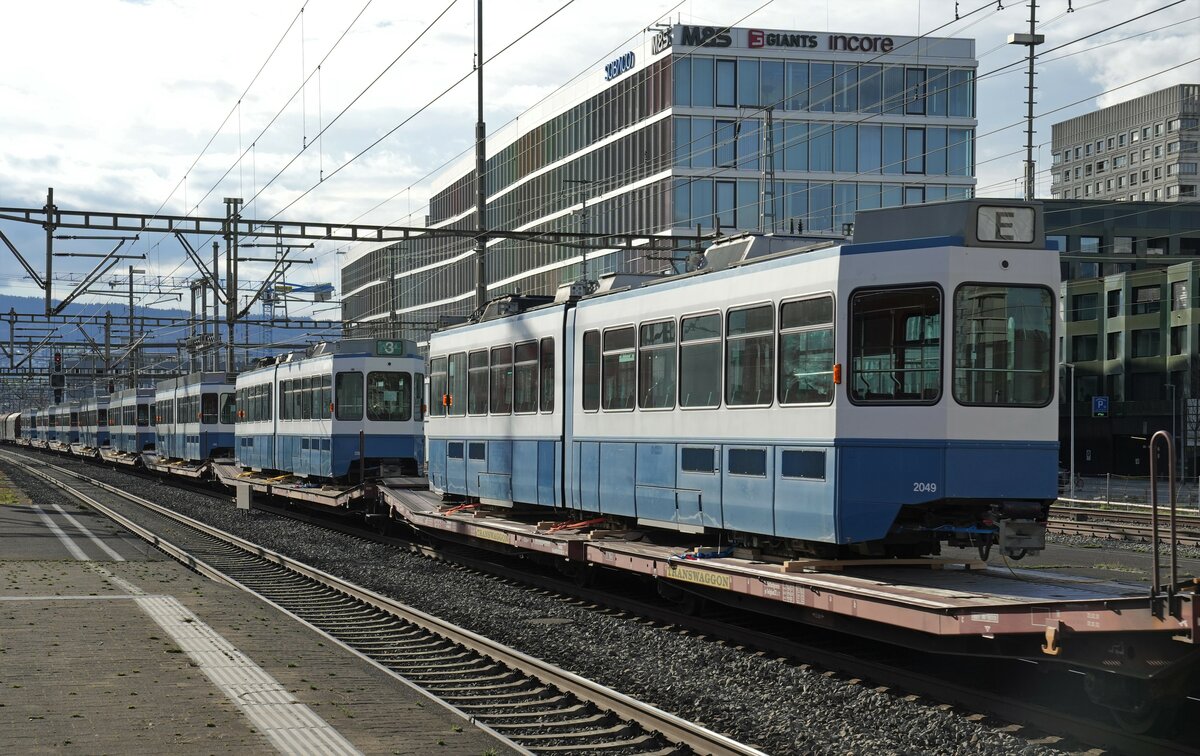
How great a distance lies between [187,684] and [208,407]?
35.5m

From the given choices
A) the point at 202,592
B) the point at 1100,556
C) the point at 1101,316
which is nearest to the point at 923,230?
the point at 202,592

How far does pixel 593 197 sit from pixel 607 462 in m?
55.9

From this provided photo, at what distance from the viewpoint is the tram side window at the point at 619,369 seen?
51.0 feet

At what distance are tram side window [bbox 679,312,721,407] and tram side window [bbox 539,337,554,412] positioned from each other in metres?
3.55

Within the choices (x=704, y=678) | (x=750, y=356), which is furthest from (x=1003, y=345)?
(x=704, y=678)

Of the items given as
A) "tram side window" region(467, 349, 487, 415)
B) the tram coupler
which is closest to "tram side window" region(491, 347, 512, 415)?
"tram side window" region(467, 349, 487, 415)

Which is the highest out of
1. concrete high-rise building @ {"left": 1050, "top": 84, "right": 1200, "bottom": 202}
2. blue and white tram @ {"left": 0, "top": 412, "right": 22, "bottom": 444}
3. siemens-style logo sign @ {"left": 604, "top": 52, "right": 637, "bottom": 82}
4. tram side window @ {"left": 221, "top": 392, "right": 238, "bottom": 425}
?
concrete high-rise building @ {"left": 1050, "top": 84, "right": 1200, "bottom": 202}

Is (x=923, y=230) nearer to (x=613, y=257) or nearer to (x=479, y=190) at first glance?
(x=479, y=190)

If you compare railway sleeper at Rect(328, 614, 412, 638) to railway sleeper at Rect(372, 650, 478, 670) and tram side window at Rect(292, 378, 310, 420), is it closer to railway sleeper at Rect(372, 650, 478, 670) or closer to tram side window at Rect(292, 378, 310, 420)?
railway sleeper at Rect(372, 650, 478, 670)

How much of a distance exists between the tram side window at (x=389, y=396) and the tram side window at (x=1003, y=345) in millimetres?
19278

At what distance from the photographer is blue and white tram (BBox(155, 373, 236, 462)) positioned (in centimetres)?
4494

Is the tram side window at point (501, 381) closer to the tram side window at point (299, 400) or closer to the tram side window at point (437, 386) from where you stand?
the tram side window at point (437, 386)

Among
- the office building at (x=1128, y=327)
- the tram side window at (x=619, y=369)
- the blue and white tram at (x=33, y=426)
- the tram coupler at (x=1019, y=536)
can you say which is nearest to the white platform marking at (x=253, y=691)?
the tram side window at (x=619, y=369)

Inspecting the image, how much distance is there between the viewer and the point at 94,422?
7375 centimetres
